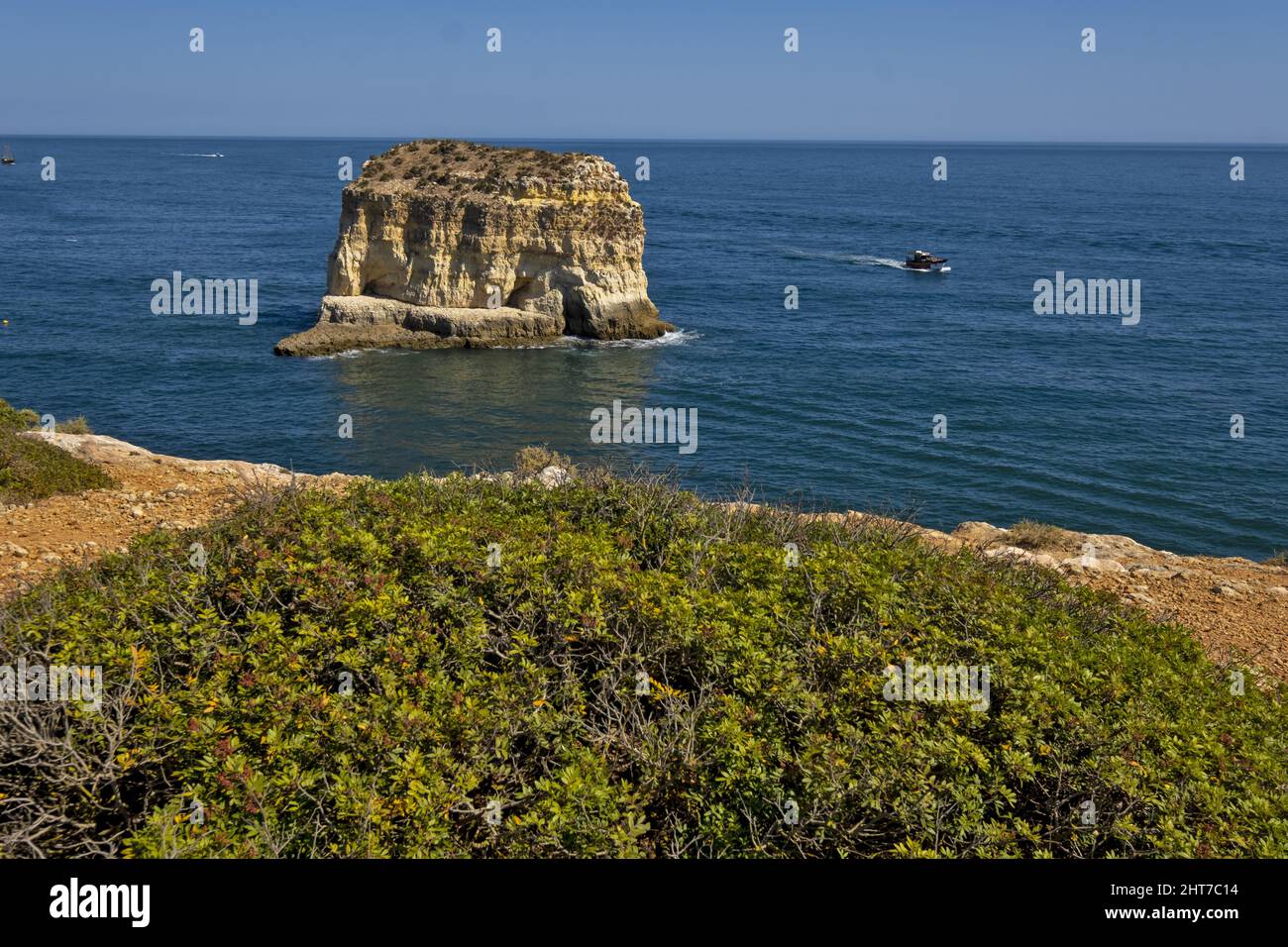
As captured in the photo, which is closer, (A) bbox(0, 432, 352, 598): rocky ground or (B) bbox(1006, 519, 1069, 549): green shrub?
(A) bbox(0, 432, 352, 598): rocky ground

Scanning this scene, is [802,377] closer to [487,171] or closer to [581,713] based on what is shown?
[487,171]

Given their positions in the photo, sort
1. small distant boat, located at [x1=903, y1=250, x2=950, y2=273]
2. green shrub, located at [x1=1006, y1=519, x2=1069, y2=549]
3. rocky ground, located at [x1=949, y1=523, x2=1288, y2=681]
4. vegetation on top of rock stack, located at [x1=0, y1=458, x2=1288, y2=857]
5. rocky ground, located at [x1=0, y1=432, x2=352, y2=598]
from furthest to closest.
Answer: small distant boat, located at [x1=903, y1=250, x2=950, y2=273] → green shrub, located at [x1=1006, y1=519, x2=1069, y2=549] → rocky ground, located at [x1=949, y1=523, x2=1288, y2=681] → rocky ground, located at [x1=0, y1=432, x2=352, y2=598] → vegetation on top of rock stack, located at [x1=0, y1=458, x2=1288, y2=857]

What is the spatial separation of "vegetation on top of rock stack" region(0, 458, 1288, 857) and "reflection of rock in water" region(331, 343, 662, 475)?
23.2 m

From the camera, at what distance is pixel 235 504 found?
11.5 metres

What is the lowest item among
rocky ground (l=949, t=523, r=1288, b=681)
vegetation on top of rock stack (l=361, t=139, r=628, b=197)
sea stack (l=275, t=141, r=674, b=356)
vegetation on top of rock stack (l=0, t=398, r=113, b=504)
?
rocky ground (l=949, t=523, r=1288, b=681)

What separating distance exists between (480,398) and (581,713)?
118 feet

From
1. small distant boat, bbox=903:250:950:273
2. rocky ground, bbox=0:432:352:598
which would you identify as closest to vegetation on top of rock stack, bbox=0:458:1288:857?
rocky ground, bbox=0:432:352:598

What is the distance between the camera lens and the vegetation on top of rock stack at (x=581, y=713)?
6270 mm

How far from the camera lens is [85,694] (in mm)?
6773

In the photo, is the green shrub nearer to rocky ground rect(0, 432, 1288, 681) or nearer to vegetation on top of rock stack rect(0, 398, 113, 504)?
rocky ground rect(0, 432, 1288, 681)

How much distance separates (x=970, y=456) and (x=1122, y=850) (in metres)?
30.9

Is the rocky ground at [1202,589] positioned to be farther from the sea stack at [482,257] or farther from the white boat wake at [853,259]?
the white boat wake at [853,259]

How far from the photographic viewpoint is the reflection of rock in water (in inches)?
1406

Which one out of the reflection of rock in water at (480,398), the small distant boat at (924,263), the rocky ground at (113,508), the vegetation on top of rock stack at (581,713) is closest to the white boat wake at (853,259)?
the small distant boat at (924,263)
